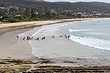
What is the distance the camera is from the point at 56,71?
754 cm

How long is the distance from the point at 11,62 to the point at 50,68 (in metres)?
2.61

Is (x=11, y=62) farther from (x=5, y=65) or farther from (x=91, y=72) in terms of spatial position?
(x=91, y=72)

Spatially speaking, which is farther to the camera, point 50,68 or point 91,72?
point 50,68

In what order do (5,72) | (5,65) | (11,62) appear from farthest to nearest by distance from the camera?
(11,62) → (5,65) → (5,72)

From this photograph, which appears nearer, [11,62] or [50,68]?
[50,68]

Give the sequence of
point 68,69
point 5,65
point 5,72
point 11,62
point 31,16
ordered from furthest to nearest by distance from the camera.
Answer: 1. point 31,16
2. point 11,62
3. point 5,65
4. point 68,69
5. point 5,72

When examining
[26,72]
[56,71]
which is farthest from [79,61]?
[26,72]

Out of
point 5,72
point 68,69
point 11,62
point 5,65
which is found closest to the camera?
point 5,72

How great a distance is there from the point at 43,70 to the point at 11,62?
2.56 meters

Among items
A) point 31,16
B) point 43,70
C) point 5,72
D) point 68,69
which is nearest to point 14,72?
point 5,72

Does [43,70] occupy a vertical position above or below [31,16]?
above

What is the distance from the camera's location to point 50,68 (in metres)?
8.00

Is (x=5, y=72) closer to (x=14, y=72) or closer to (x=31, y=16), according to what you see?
(x=14, y=72)

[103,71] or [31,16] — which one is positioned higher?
[103,71]
